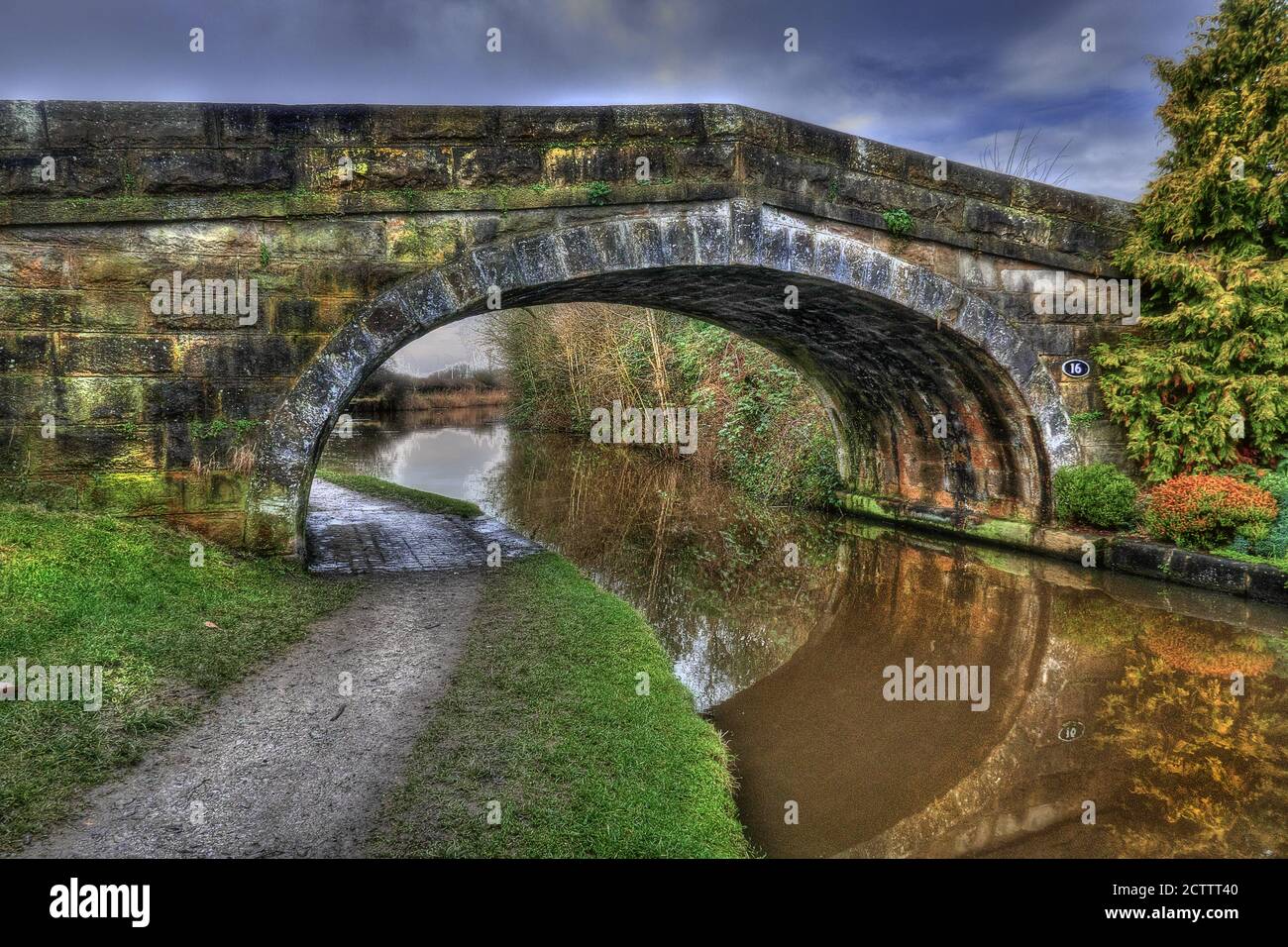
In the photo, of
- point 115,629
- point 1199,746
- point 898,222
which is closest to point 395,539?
point 115,629

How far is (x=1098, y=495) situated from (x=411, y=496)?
10.3 m

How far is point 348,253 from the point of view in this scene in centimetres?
665

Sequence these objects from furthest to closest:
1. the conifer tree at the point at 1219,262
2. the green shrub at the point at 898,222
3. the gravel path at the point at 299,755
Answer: the green shrub at the point at 898,222, the conifer tree at the point at 1219,262, the gravel path at the point at 299,755

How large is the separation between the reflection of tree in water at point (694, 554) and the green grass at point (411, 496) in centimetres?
71

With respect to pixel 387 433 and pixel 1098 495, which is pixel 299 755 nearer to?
pixel 1098 495

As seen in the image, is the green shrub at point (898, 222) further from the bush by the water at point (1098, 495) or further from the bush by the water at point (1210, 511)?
the bush by the water at point (1210, 511)

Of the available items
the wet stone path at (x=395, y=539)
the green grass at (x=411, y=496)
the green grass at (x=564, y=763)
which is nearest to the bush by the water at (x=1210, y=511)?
the green grass at (x=564, y=763)

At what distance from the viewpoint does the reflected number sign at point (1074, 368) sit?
870cm

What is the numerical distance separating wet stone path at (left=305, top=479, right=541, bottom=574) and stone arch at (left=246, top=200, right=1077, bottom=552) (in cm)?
108

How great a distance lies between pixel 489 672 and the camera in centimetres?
458

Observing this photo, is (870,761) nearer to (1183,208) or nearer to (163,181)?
(163,181)

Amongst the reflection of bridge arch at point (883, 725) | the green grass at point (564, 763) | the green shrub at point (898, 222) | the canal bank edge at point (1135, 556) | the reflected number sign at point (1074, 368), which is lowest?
the reflection of bridge arch at point (883, 725)
